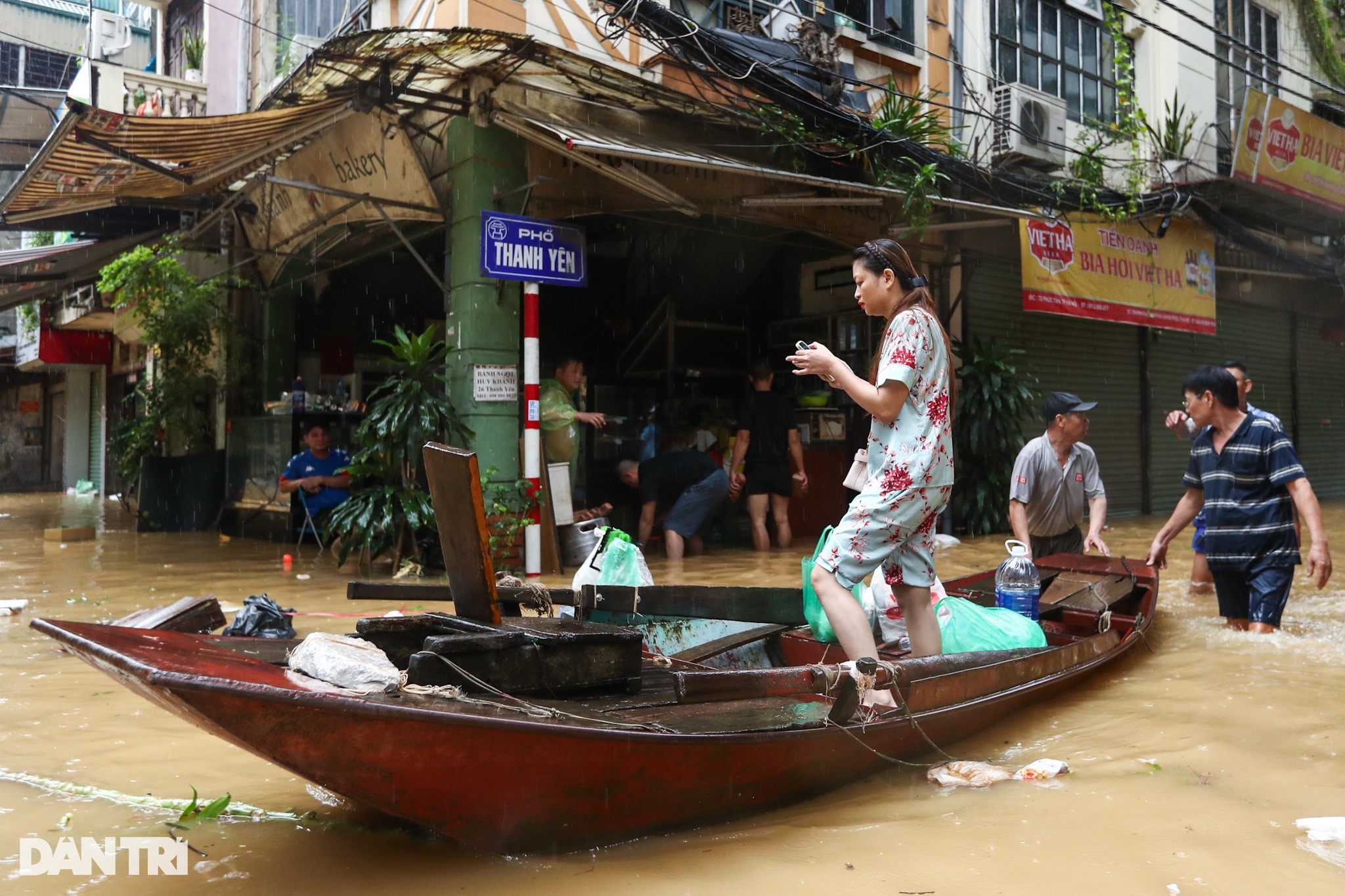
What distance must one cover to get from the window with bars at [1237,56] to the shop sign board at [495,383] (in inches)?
470

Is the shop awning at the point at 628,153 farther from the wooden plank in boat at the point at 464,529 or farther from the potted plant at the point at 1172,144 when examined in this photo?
the potted plant at the point at 1172,144

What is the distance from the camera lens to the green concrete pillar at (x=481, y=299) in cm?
825

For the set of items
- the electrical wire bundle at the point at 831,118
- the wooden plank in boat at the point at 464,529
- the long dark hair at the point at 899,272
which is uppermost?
the electrical wire bundle at the point at 831,118

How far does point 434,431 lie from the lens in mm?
7926

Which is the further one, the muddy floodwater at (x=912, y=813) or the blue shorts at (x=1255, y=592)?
the blue shorts at (x=1255, y=592)

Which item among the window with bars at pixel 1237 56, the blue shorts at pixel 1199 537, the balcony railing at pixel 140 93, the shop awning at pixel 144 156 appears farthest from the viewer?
the window with bars at pixel 1237 56

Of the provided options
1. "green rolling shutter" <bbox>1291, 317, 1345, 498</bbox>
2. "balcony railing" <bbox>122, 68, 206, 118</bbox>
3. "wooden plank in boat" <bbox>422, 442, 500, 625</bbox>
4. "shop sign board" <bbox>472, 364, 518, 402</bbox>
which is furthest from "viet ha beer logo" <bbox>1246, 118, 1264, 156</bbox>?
"wooden plank in boat" <bbox>422, 442, 500, 625</bbox>

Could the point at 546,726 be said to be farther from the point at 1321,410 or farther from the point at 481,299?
the point at 1321,410

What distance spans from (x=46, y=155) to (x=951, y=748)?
836 cm

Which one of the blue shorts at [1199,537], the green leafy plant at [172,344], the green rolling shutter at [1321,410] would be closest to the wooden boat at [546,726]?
the blue shorts at [1199,537]

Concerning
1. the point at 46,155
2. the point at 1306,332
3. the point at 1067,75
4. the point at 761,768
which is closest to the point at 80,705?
the point at 761,768

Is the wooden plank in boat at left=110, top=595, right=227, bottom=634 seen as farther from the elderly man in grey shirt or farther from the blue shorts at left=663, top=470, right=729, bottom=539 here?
the blue shorts at left=663, top=470, right=729, bottom=539

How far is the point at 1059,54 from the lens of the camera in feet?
43.4

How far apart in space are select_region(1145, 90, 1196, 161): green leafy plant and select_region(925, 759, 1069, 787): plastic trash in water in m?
12.0
